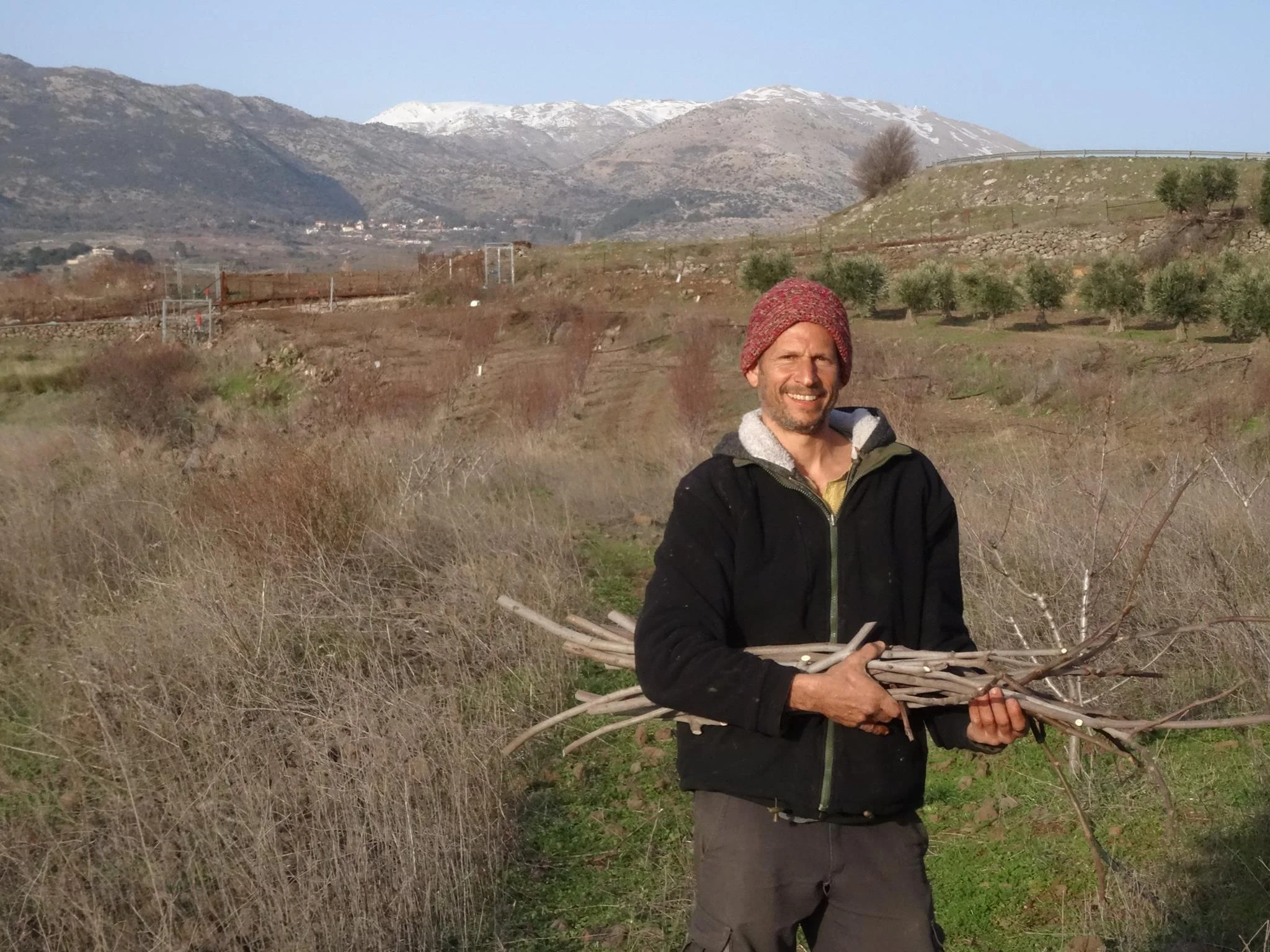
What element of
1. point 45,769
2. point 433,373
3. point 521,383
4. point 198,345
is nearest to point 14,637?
point 45,769

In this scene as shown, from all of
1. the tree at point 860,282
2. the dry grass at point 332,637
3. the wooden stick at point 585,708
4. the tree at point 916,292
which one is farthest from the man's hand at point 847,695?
the tree at point 860,282

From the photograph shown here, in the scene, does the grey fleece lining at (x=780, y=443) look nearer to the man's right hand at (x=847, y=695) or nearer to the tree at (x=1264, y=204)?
the man's right hand at (x=847, y=695)

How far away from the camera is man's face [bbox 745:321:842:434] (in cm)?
230

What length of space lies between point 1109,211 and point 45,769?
130ft

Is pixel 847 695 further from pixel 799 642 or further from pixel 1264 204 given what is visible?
pixel 1264 204

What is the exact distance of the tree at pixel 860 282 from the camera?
81.1 ft

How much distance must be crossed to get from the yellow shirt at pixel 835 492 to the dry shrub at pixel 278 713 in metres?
2.08

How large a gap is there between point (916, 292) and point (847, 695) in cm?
2180

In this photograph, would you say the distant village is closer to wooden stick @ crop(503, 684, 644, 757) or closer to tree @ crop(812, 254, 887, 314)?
tree @ crop(812, 254, 887, 314)

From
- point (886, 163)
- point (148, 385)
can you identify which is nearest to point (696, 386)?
point (148, 385)

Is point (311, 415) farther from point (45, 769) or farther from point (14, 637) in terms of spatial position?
point (45, 769)

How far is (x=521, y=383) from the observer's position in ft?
61.6

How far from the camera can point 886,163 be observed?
6200cm

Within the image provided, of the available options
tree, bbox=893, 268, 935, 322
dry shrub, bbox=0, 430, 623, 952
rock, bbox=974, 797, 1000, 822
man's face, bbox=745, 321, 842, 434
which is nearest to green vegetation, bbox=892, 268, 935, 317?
tree, bbox=893, 268, 935, 322
